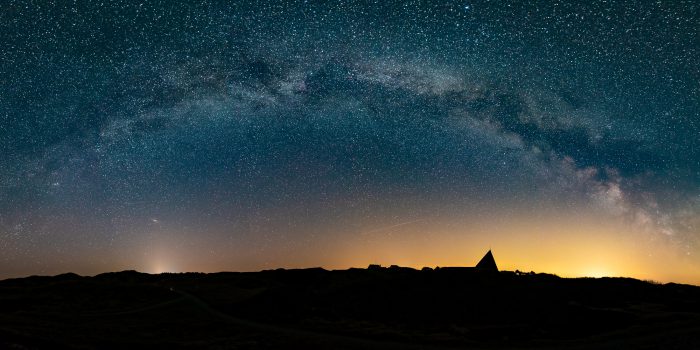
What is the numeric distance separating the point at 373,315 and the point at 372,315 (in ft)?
0.20

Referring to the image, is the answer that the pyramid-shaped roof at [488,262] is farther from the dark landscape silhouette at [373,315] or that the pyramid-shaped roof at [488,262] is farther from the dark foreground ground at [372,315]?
the dark foreground ground at [372,315]

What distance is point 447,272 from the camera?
111 ft

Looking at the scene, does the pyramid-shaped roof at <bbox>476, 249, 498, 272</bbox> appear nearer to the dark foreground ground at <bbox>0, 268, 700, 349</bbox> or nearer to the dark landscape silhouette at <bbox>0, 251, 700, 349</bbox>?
the dark landscape silhouette at <bbox>0, 251, 700, 349</bbox>

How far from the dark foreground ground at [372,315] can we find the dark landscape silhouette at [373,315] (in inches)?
2.7

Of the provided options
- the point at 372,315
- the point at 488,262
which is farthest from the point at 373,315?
the point at 488,262

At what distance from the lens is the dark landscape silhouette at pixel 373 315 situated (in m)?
16.0

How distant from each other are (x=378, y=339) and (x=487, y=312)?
11.1 meters

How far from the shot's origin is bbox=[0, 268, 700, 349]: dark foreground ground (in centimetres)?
1597

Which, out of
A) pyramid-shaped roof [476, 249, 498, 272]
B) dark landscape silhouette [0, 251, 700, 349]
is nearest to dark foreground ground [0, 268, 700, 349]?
dark landscape silhouette [0, 251, 700, 349]

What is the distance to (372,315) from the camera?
24422mm

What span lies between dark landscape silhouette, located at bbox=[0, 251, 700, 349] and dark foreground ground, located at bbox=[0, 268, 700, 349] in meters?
0.07

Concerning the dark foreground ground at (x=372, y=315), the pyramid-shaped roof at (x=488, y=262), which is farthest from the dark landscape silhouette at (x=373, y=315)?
the pyramid-shaped roof at (x=488, y=262)

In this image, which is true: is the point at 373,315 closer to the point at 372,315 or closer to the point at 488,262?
the point at 372,315

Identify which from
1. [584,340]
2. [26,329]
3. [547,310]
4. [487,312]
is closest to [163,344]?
[26,329]
